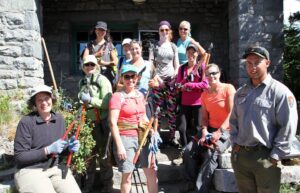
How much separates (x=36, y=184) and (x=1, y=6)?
4434 millimetres

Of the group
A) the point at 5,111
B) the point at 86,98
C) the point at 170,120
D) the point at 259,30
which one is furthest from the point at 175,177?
the point at 259,30

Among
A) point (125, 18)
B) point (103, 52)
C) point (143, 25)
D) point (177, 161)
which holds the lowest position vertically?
point (177, 161)

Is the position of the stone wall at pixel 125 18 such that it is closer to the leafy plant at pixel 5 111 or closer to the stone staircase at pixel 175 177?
the leafy plant at pixel 5 111

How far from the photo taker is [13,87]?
702 centimetres

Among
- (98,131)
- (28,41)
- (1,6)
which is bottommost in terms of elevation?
(98,131)

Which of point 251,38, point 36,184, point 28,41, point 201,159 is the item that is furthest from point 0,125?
point 251,38

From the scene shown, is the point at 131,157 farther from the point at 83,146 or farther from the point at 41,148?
the point at 41,148

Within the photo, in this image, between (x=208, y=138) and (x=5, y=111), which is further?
(x=5, y=111)

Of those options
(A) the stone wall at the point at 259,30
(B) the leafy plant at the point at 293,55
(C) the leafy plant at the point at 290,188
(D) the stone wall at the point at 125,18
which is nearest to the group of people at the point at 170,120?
(C) the leafy plant at the point at 290,188

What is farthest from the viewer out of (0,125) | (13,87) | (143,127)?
(13,87)

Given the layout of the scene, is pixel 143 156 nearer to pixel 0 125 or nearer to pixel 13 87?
pixel 0 125

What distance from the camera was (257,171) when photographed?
11.0ft

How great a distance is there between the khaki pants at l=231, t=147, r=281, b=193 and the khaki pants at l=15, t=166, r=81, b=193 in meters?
1.61

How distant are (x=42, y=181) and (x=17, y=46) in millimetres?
3990
